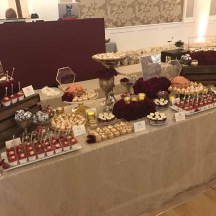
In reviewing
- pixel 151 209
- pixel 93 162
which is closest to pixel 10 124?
pixel 93 162

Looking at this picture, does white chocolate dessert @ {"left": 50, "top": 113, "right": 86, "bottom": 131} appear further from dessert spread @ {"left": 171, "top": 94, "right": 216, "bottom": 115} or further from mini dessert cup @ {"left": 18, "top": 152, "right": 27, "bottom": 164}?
dessert spread @ {"left": 171, "top": 94, "right": 216, "bottom": 115}

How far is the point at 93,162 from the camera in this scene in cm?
A: 115

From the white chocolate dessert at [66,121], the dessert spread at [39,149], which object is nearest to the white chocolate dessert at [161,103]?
the white chocolate dessert at [66,121]

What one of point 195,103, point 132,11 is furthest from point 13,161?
point 132,11

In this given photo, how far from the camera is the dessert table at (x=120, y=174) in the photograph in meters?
1.04

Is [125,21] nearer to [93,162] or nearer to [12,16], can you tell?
[12,16]

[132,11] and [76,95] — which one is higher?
[132,11]

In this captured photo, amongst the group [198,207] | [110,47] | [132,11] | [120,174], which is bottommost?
[198,207]

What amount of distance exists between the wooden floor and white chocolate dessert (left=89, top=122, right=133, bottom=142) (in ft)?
1.82

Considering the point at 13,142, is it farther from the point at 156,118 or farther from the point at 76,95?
the point at 156,118

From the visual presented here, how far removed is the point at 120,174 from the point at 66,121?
38 cm

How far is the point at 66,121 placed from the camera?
1.33 metres

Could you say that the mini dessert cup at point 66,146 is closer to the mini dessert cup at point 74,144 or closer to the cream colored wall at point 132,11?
the mini dessert cup at point 74,144

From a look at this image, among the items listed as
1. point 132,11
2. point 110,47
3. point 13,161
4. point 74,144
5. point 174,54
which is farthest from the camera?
point 132,11
